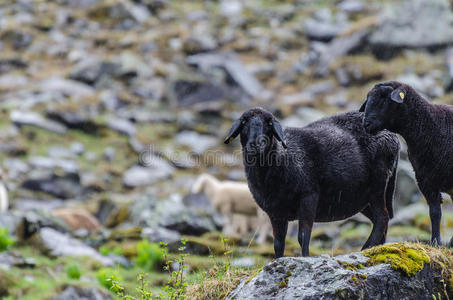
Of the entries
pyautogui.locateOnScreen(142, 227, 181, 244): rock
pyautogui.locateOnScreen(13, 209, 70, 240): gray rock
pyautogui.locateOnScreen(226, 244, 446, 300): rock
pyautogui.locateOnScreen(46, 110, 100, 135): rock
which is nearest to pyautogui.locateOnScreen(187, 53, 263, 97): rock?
pyautogui.locateOnScreen(46, 110, 100, 135): rock

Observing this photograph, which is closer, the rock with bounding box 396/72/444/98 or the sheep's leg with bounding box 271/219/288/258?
the sheep's leg with bounding box 271/219/288/258

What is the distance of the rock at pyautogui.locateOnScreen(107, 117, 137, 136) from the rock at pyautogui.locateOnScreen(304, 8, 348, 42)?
48.1ft

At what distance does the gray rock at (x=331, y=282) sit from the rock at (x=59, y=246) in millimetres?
7932

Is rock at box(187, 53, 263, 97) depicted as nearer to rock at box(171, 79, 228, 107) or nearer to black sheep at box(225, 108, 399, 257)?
rock at box(171, 79, 228, 107)

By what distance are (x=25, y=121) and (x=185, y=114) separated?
25.5 ft

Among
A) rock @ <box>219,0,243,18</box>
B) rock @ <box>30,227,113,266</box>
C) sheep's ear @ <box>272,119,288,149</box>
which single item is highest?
sheep's ear @ <box>272,119,288,149</box>

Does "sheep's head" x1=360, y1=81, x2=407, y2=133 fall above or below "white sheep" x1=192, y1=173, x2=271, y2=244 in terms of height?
above

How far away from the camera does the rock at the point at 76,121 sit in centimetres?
2829

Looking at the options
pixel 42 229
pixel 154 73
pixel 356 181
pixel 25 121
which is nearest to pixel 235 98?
pixel 154 73

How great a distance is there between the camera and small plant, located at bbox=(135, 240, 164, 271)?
12531 millimetres

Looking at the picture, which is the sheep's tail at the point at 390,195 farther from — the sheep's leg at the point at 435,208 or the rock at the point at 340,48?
the rock at the point at 340,48

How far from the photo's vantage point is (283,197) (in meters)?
6.55

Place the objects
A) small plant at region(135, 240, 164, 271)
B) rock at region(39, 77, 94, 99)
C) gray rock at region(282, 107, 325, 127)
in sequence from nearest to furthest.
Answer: small plant at region(135, 240, 164, 271), gray rock at region(282, 107, 325, 127), rock at region(39, 77, 94, 99)

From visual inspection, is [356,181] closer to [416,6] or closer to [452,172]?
[452,172]
